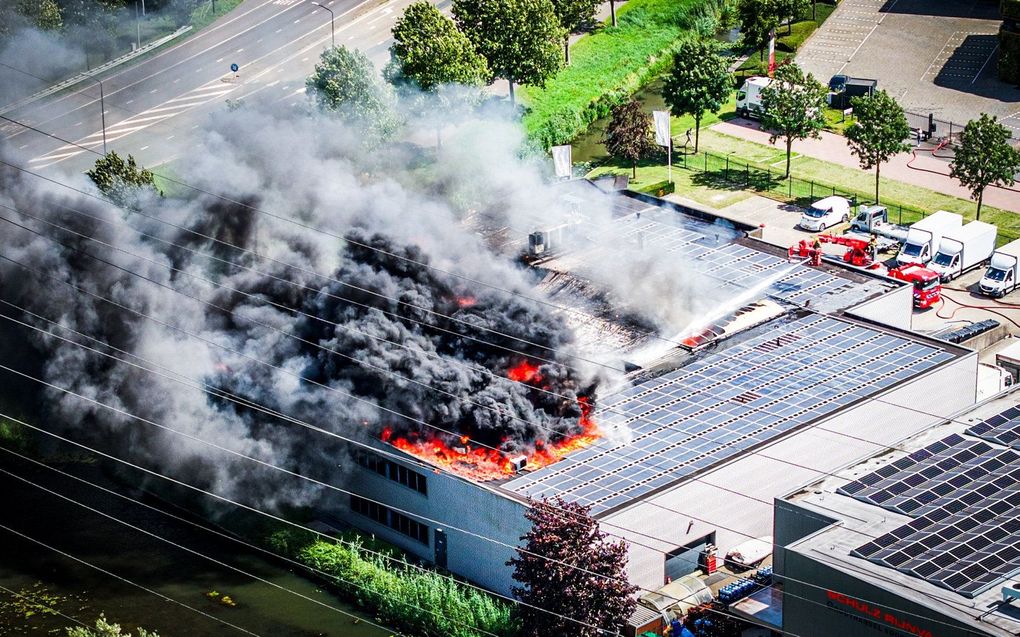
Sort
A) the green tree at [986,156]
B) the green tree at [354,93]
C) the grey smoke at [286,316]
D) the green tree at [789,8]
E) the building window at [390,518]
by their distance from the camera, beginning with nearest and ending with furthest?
1. the building window at [390,518]
2. the grey smoke at [286,316]
3. the green tree at [986,156]
4. the green tree at [354,93]
5. the green tree at [789,8]

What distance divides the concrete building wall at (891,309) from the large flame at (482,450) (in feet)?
44.0

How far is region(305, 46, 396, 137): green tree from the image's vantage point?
82.2 metres

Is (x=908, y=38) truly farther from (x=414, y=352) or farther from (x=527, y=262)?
(x=414, y=352)

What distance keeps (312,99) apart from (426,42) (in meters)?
6.69

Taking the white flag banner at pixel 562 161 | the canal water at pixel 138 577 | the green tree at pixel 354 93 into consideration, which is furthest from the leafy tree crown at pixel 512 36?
the canal water at pixel 138 577

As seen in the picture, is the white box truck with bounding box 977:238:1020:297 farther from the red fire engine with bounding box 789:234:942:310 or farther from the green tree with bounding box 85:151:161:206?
the green tree with bounding box 85:151:161:206

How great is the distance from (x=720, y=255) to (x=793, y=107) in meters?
20.0

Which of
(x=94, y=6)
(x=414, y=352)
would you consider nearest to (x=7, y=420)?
(x=414, y=352)

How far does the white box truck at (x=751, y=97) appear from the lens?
9394 centimetres

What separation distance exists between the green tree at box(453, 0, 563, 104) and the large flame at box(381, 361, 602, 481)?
38.7m

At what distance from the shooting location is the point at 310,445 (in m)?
59.3

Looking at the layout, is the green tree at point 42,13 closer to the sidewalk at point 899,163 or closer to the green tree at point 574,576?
the sidewalk at point 899,163

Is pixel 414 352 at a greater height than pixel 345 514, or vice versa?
pixel 414 352

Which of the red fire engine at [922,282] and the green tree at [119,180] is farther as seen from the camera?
the red fire engine at [922,282]
